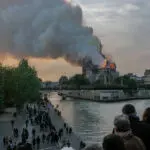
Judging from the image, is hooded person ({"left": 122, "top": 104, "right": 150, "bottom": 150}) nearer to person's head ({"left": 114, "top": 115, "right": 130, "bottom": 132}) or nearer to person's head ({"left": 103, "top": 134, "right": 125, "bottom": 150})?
person's head ({"left": 114, "top": 115, "right": 130, "bottom": 132})

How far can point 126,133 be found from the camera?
7.11m

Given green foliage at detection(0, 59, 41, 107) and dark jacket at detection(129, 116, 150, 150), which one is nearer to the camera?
dark jacket at detection(129, 116, 150, 150)

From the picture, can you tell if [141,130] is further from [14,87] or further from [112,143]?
[14,87]

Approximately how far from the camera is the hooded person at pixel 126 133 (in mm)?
7086

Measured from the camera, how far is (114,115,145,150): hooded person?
7.09m

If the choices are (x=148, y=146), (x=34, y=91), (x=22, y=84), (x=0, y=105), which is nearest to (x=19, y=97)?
(x=22, y=84)

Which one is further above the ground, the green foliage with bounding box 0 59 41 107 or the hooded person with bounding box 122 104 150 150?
the green foliage with bounding box 0 59 41 107

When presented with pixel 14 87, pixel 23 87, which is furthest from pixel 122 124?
pixel 23 87

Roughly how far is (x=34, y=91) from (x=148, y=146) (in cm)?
10320

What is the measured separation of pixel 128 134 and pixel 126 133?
2.1 inches

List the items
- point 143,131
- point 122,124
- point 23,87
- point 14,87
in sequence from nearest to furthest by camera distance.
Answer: point 122,124 < point 143,131 < point 14,87 < point 23,87

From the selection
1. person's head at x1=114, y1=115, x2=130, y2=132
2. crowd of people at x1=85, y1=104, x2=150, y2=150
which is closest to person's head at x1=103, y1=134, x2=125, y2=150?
crowd of people at x1=85, y1=104, x2=150, y2=150

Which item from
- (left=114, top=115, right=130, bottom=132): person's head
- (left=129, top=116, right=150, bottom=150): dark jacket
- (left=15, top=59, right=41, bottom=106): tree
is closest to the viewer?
(left=114, top=115, right=130, bottom=132): person's head

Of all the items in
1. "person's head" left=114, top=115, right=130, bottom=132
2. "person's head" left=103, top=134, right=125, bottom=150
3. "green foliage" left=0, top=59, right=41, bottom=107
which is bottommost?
"person's head" left=103, top=134, right=125, bottom=150
